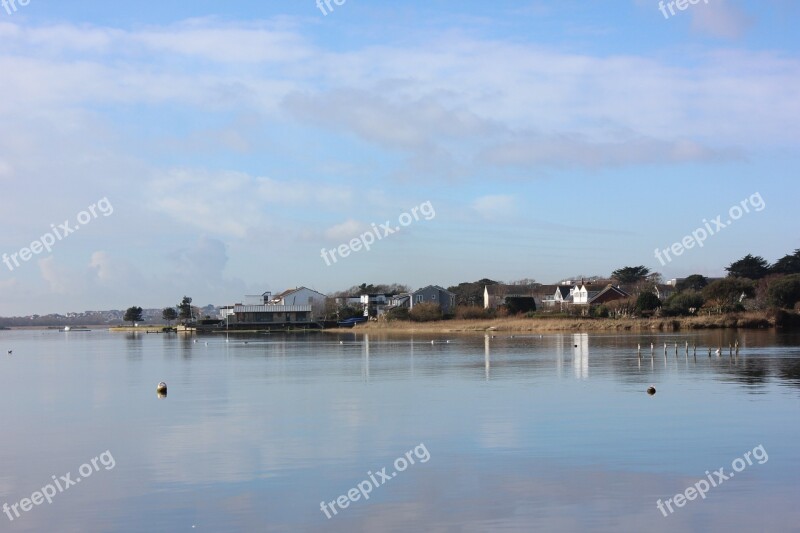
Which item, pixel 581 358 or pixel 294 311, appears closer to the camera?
pixel 581 358

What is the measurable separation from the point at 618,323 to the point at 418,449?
220 ft

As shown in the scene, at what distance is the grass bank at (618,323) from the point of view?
77.1 m

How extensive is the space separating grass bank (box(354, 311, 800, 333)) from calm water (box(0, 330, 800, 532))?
37802 millimetres

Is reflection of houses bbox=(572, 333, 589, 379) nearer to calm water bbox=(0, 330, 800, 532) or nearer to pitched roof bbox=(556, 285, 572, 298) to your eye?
calm water bbox=(0, 330, 800, 532)

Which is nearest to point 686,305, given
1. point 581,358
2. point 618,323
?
point 618,323

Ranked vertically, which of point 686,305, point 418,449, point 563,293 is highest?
point 563,293

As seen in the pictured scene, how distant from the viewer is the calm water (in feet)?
48.1

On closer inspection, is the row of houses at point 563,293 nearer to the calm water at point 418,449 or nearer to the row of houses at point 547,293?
the row of houses at point 547,293

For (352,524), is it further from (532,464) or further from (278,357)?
(278,357)

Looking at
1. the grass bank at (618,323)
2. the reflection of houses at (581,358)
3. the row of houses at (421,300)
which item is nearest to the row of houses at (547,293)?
the row of houses at (421,300)

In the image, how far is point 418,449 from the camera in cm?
2042

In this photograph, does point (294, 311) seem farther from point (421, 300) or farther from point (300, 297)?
point (421, 300)

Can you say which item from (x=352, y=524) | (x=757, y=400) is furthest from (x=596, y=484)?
(x=757, y=400)

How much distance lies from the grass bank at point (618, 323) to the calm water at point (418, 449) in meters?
37.8
